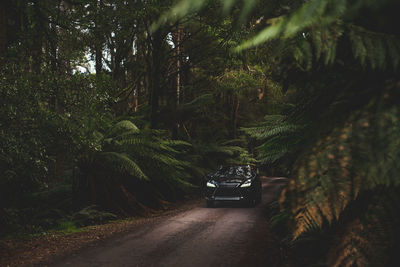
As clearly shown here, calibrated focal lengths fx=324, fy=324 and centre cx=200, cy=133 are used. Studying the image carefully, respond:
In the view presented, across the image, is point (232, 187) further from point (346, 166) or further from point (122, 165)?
point (346, 166)

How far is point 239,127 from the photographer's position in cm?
941

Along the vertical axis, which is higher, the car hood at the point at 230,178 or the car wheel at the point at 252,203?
the car hood at the point at 230,178

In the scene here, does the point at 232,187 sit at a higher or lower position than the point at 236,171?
lower

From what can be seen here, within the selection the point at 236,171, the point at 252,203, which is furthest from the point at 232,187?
the point at 252,203

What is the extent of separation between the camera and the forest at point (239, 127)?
0.97 meters

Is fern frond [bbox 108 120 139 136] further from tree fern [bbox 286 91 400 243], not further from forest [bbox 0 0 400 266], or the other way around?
tree fern [bbox 286 91 400 243]

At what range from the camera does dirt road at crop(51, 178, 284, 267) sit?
6.27 meters

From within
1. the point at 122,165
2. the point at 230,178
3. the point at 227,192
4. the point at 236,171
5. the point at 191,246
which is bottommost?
the point at 191,246

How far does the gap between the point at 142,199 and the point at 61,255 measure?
22.6ft

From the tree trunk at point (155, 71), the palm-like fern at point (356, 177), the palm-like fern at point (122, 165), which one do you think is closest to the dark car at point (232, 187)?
the palm-like fern at point (122, 165)

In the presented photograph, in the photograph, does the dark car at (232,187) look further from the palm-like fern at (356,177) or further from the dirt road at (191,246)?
the palm-like fern at (356,177)

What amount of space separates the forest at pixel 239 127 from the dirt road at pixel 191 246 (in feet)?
2.26

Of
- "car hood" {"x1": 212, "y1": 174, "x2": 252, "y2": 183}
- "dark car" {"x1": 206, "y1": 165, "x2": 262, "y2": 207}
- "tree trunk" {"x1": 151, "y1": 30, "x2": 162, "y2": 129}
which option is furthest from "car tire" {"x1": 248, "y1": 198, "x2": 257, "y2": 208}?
"tree trunk" {"x1": 151, "y1": 30, "x2": 162, "y2": 129}

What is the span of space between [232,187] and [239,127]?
→ 3968 millimetres
